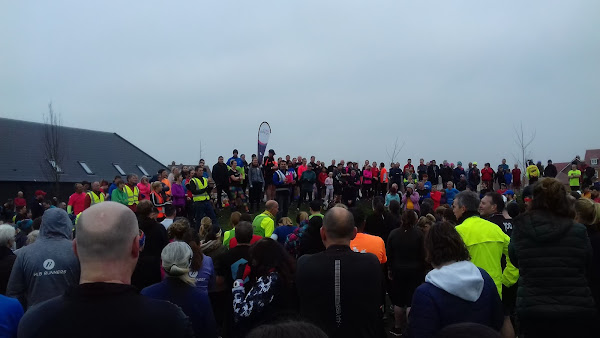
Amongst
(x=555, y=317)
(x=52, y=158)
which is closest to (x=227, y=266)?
(x=555, y=317)

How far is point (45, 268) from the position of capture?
4.27m

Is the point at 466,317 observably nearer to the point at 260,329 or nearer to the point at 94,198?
the point at 260,329

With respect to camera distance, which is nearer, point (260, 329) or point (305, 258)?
point (260, 329)

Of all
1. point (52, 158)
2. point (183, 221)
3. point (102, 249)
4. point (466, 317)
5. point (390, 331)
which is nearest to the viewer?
point (102, 249)

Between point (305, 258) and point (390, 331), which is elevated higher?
point (305, 258)

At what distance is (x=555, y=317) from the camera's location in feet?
11.8

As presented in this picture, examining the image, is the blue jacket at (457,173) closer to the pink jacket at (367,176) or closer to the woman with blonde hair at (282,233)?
the pink jacket at (367,176)

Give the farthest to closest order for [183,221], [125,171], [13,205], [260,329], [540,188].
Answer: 1. [125,171]
2. [13,205]
3. [183,221]
4. [540,188]
5. [260,329]

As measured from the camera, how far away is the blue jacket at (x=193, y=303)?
3.35 m

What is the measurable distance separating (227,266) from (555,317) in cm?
298

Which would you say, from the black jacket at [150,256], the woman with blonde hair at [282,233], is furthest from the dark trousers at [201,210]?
the black jacket at [150,256]

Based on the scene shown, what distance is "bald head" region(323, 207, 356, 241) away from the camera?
3537 mm

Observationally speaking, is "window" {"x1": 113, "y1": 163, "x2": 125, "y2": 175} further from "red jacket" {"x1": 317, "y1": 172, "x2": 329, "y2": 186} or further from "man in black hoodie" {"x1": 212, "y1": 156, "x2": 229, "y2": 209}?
"man in black hoodie" {"x1": 212, "y1": 156, "x2": 229, "y2": 209}

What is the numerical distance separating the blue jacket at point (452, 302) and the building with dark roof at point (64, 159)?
107ft
